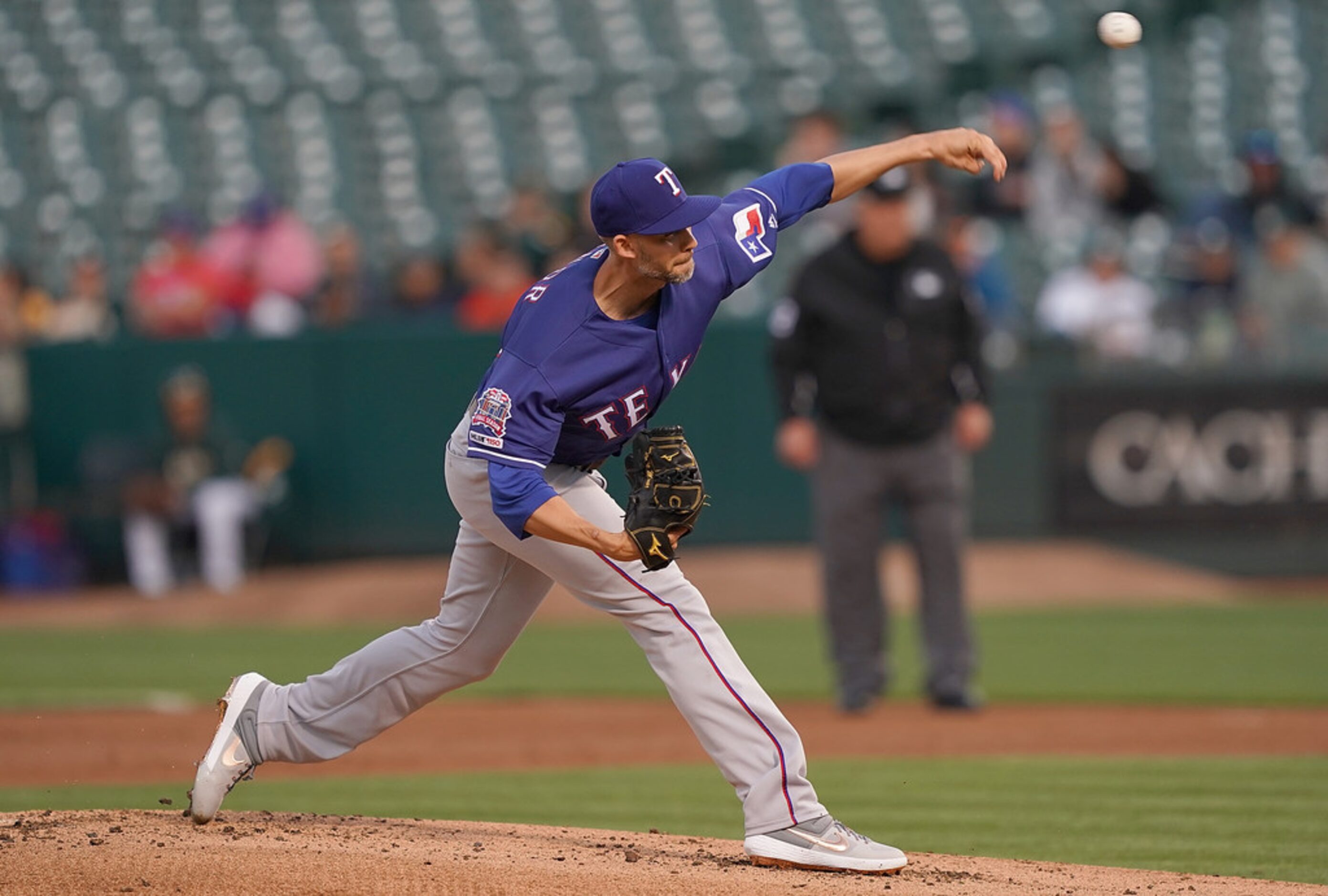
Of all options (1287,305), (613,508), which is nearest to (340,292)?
(1287,305)

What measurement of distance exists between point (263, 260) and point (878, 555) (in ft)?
24.7

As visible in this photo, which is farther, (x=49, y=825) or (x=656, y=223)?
(x=49, y=825)

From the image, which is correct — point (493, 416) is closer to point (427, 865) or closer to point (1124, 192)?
point (427, 865)

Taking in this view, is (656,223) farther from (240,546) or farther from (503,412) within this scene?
(240,546)

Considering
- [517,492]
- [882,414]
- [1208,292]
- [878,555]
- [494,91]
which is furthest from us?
[494,91]

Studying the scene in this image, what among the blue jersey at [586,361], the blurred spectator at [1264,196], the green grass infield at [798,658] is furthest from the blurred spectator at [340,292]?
the blue jersey at [586,361]

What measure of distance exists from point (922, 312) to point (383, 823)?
13.8 ft

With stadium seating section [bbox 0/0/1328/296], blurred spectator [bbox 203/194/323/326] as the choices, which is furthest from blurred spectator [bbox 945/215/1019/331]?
blurred spectator [bbox 203/194/323/326]

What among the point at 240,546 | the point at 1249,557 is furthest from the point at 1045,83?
the point at 240,546

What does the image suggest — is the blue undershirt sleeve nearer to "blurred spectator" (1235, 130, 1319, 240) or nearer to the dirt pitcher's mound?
the dirt pitcher's mound

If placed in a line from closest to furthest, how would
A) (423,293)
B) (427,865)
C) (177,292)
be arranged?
(427,865) < (177,292) < (423,293)

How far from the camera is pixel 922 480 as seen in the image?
851cm

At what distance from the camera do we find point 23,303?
14453 millimetres

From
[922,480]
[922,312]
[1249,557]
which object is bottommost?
[1249,557]
